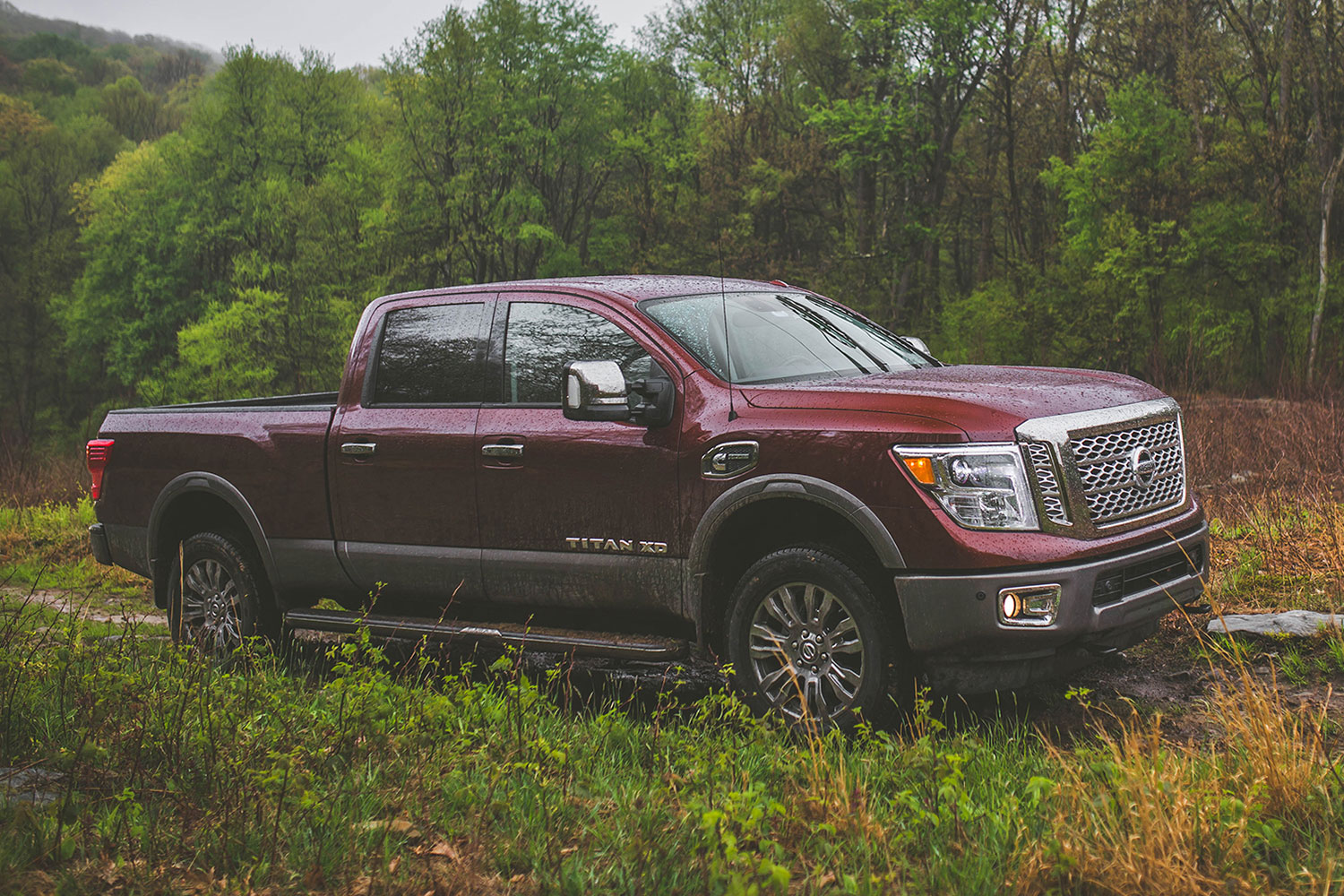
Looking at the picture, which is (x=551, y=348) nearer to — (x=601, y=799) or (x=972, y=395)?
(x=972, y=395)

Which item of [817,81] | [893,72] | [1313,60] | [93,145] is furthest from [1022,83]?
[93,145]

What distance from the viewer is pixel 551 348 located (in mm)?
5621

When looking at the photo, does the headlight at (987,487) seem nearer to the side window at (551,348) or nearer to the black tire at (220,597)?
the side window at (551,348)

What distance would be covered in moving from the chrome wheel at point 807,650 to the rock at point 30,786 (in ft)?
8.47

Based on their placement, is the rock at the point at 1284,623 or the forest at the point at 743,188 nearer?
the rock at the point at 1284,623

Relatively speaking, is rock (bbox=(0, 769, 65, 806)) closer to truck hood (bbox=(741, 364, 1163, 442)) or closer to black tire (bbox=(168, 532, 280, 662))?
black tire (bbox=(168, 532, 280, 662))

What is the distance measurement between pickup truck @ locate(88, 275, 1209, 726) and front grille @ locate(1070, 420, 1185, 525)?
15mm

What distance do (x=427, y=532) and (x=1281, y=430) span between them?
29.7 ft

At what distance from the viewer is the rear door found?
5.73 m

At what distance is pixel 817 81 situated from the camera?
40.3 m

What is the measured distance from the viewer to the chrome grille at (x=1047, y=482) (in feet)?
14.1

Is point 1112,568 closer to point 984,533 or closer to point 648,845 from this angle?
point 984,533

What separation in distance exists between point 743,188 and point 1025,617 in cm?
3831

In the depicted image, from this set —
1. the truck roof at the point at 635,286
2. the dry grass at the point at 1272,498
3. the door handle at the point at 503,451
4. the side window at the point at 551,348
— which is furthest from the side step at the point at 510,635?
the dry grass at the point at 1272,498
